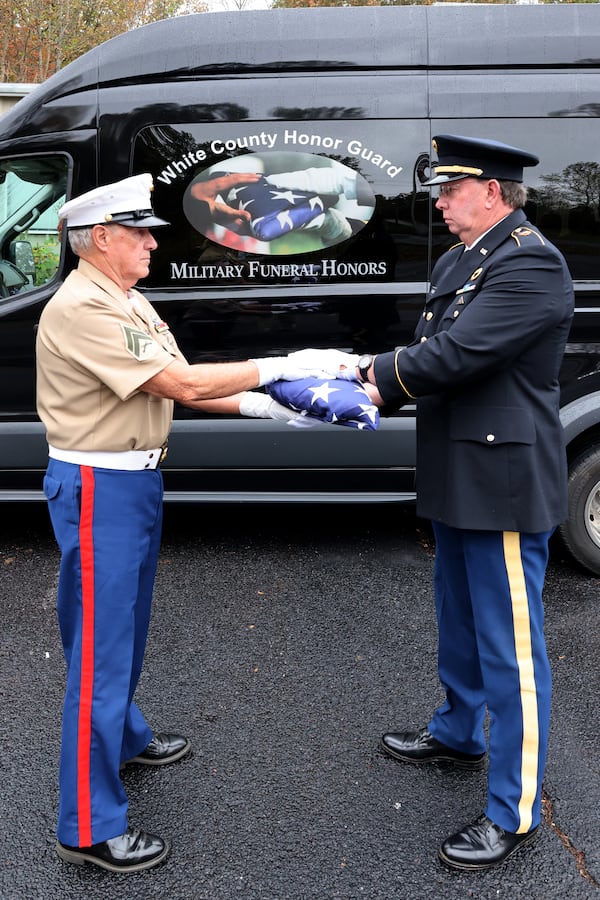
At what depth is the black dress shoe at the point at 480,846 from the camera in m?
2.48

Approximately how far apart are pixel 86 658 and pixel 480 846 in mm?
1248

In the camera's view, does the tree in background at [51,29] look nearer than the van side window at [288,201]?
No

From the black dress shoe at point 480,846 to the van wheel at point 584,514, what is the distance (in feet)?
7.10

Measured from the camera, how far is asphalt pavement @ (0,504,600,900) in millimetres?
2475

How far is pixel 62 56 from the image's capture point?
19.8m

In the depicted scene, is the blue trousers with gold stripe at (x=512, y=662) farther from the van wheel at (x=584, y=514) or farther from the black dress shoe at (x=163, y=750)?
the van wheel at (x=584, y=514)

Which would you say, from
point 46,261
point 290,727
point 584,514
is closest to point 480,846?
point 290,727

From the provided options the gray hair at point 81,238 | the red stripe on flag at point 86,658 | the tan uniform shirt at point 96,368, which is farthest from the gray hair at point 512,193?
the red stripe on flag at point 86,658

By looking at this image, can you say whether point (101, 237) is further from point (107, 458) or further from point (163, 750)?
point (163, 750)

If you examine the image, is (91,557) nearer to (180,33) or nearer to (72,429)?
(72,429)

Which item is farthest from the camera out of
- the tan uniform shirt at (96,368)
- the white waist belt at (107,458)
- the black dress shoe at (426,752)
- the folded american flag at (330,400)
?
the black dress shoe at (426,752)

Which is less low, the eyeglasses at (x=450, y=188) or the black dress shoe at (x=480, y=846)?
the eyeglasses at (x=450, y=188)

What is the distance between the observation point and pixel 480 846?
98.3 inches

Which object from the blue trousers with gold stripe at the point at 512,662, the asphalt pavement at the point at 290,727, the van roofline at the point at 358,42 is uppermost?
the van roofline at the point at 358,42
